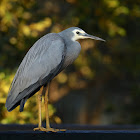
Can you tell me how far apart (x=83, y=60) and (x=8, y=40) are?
2.63 m

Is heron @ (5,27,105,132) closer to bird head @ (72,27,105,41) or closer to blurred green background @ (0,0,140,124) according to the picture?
bird head @ (72,27,105,41)

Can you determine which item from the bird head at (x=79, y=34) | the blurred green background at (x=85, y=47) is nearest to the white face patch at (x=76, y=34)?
the bird head at (x=79, y=34)

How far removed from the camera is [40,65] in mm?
3814

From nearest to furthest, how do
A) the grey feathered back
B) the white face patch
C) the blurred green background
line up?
the grey feathered back, the white face patch, the blurred green background

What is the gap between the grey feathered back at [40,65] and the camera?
3.79m

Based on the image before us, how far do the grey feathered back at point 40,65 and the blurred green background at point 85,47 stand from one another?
2.18 metres

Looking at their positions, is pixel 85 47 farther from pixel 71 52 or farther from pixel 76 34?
pixel 71 52

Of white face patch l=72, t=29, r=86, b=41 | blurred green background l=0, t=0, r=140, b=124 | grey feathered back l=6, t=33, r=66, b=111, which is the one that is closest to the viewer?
grey feathered back l=6, t=33, r=66, b=111

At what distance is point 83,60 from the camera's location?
30.6ft

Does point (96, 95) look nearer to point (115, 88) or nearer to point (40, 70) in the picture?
point (115, 88)

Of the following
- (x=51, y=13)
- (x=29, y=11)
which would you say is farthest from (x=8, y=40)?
(x=51, y=13)

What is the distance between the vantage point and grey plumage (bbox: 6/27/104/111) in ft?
12.4

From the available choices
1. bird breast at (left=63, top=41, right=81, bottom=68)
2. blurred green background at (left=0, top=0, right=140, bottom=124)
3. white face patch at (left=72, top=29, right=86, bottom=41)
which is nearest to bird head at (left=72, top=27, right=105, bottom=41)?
white face patch at (left=72, top=29, right=86, bottom=41)

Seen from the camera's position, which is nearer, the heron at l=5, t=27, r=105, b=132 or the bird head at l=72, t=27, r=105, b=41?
the heron at l=5, t=27, r=105, b=132
